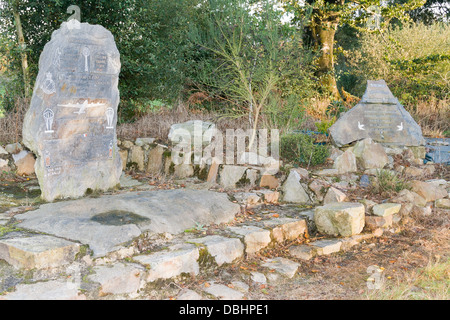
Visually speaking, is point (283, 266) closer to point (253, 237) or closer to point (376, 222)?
point (253, 237)

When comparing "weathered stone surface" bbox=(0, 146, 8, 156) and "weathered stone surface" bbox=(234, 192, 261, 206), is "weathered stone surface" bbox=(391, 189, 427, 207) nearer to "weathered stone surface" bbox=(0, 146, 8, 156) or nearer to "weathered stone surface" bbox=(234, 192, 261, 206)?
"weathered stone surface" bbox=(234, 192, 261, 206)

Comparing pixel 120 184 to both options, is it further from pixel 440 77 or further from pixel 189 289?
pixel 440 77

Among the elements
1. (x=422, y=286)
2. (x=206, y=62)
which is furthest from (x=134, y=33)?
(x=422, y=286)

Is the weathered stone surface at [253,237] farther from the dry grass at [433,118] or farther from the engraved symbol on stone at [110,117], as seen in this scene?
the dry grass at [433,118]

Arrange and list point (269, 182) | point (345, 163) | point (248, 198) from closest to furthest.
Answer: point (248, 198) < point (269, 182) < point (345, 163)

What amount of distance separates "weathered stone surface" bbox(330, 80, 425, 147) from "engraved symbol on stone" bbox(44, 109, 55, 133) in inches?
166

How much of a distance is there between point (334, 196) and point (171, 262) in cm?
257

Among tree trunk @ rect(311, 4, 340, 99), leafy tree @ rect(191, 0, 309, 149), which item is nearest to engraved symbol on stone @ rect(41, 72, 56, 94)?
leafy tree @ rect(191, 0, 309, 149)

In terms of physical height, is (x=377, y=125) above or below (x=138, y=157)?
above

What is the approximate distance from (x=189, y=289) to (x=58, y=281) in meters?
0.98

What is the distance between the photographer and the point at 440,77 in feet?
35.6

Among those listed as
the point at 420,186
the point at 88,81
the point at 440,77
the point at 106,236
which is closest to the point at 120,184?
the point at 88,81

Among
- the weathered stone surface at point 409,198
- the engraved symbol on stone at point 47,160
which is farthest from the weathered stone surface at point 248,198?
the engraved symbol on stone at point 47,160

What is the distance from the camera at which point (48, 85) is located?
4840 millimetres
